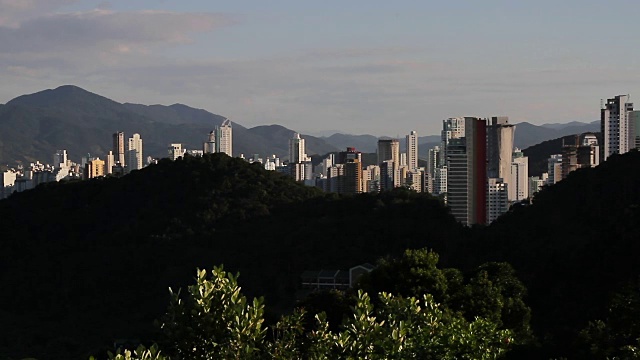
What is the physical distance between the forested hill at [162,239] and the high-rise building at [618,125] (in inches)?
566

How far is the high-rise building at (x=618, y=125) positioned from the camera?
40469 mm

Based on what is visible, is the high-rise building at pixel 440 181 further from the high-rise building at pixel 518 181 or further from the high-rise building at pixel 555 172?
the high-rise building at pixel 555 172

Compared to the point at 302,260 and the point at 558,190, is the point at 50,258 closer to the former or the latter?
the point at 302,260

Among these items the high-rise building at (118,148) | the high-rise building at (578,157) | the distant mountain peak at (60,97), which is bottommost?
the high-rise building at (578,157)

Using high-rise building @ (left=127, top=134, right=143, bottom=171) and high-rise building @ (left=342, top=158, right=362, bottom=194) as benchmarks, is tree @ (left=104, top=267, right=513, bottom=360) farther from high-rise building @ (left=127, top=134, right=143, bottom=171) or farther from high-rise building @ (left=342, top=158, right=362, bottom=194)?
high-rise building @ (left=127, top=134, right=143, bottom=171)

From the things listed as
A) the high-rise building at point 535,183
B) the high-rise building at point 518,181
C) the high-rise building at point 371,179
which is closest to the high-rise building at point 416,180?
the high-rise building at point 371,179

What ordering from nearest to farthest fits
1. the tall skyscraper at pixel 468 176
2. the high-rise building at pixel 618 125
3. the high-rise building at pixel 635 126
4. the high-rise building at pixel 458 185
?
the high-rise building at pixel 458 185
the tall skyscraper at pixel 468 176
the high-rise building at pixel 635 126
the high-rise building at pixel 618 125

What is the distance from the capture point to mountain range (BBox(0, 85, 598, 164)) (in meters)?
128

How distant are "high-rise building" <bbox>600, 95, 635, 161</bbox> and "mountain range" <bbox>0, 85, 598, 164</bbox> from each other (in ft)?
226

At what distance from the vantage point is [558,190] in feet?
78.8

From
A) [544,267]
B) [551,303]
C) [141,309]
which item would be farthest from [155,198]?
[551,303]

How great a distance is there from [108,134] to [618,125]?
117 m

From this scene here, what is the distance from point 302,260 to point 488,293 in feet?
49.6

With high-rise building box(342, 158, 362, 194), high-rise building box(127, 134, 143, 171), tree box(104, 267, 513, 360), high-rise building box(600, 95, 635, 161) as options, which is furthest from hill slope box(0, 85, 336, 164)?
tree box(104, 267, 513, 360)
